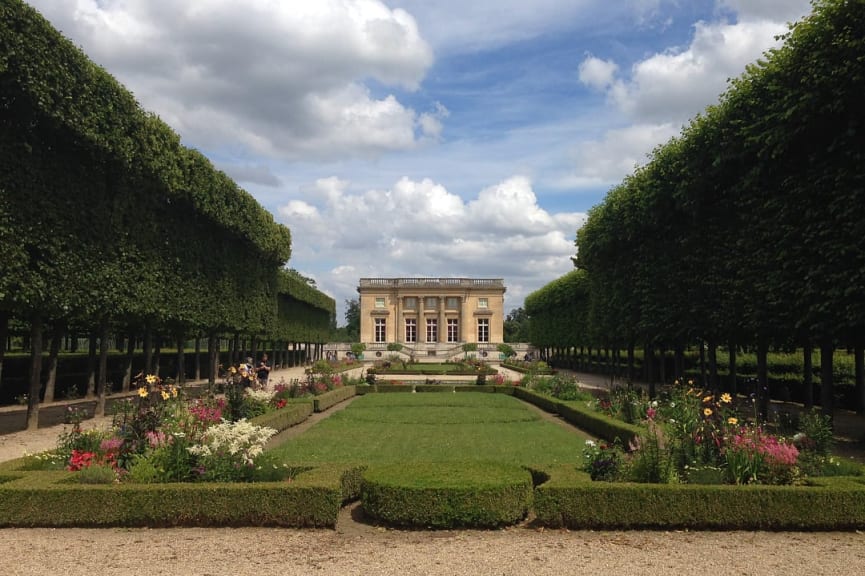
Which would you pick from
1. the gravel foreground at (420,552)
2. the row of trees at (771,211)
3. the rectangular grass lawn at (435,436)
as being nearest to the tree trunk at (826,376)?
the row of trees at (771,211)

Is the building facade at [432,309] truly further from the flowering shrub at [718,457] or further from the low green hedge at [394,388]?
the flowering shrub at [718,457]

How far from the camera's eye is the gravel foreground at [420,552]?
5.86 meters

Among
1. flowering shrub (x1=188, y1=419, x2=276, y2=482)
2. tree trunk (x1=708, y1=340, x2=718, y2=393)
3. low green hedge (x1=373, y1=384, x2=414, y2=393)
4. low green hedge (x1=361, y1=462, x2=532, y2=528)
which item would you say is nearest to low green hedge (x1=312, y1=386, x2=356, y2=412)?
low green hedge (x1=373, y1=384, x2=414, y2=393)

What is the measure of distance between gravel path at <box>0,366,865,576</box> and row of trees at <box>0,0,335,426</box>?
780cm

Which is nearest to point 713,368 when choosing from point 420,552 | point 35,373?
point 420,552

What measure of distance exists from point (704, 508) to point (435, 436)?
7.63m

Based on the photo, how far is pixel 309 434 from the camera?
14.6m

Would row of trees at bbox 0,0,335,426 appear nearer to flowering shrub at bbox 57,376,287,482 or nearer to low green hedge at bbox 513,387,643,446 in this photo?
flowering shrub at bbox 57,376,287,482

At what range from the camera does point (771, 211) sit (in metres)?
14.3

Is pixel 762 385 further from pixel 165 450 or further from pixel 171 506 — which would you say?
pixel 171 506

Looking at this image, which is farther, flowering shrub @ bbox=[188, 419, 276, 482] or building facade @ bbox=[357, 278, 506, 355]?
building facade @ bbox=[357, 278, 506, 355]

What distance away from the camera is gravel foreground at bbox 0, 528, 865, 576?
231 inches

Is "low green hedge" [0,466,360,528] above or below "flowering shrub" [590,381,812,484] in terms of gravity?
below

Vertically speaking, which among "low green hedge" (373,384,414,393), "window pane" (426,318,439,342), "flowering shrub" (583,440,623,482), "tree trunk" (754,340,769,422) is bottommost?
"low green hedge" (373,384,414,393)
